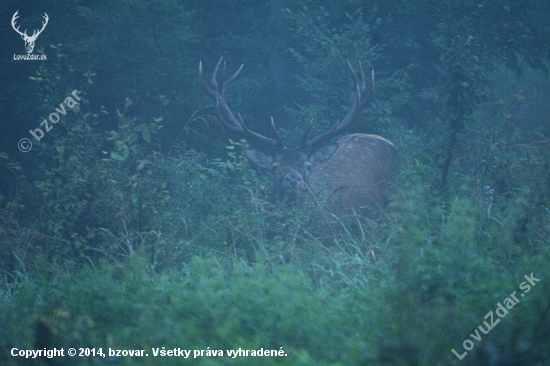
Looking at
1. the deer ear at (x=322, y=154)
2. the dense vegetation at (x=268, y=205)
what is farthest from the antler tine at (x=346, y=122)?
the dense vegetation at (x=268, y=205)

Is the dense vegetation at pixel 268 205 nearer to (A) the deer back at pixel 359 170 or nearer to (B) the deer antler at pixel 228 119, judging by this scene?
(A) the deer back at pixel 359 170

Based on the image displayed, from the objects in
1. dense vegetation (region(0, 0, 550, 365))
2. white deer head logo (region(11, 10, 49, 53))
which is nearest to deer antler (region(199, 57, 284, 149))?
dense vegetation (region(0, 0, 550, 365))

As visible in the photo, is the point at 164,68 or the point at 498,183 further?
the point at 164,68

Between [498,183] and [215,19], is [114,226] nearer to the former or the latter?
[498,183]

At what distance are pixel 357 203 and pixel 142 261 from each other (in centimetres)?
354

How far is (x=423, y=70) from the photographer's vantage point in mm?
10156

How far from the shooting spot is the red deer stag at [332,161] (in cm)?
707

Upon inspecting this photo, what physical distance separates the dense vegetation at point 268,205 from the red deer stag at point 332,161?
0.31 meters

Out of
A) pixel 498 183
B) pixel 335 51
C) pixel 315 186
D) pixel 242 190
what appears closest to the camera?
pixel 498 183

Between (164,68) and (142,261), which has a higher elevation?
(164,68)

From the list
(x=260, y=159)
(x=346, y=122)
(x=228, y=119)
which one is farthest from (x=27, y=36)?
(x=346, y=122)

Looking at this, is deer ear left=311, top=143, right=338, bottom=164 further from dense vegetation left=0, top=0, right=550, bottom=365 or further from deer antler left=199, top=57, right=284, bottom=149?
dense vegetation left=0, top=0, right=550, bottom=365

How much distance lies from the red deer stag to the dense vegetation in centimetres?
31

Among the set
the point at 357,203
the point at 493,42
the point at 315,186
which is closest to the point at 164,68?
the point at 315,186
